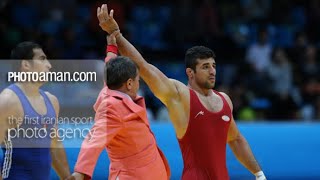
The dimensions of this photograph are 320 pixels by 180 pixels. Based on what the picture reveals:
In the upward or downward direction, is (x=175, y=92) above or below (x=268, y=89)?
below

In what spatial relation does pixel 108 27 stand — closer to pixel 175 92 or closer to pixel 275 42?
pixel 175 92

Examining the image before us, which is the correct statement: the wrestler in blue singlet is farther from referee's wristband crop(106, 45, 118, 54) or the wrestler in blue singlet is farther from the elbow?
the elbow

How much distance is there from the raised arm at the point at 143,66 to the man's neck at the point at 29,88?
625mm

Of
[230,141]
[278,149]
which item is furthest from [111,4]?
[230,141]

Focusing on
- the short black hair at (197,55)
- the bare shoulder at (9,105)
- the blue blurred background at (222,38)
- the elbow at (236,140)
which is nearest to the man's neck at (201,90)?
the short black hair at (197,55)

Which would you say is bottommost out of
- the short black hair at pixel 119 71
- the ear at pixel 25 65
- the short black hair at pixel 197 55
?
the short black hair at pixel 119 71

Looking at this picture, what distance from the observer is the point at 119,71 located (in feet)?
16.2

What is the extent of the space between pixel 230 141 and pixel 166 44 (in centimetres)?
593

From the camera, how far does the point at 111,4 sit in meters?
12.0

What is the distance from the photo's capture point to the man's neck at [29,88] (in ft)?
18.3

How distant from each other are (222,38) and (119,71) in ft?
23.1

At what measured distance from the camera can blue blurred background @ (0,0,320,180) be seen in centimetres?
1058

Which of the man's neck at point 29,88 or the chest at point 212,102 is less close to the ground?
the man's neck at point 29,88

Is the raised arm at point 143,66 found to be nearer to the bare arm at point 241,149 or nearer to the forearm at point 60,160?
the bare arm at point 241,149
